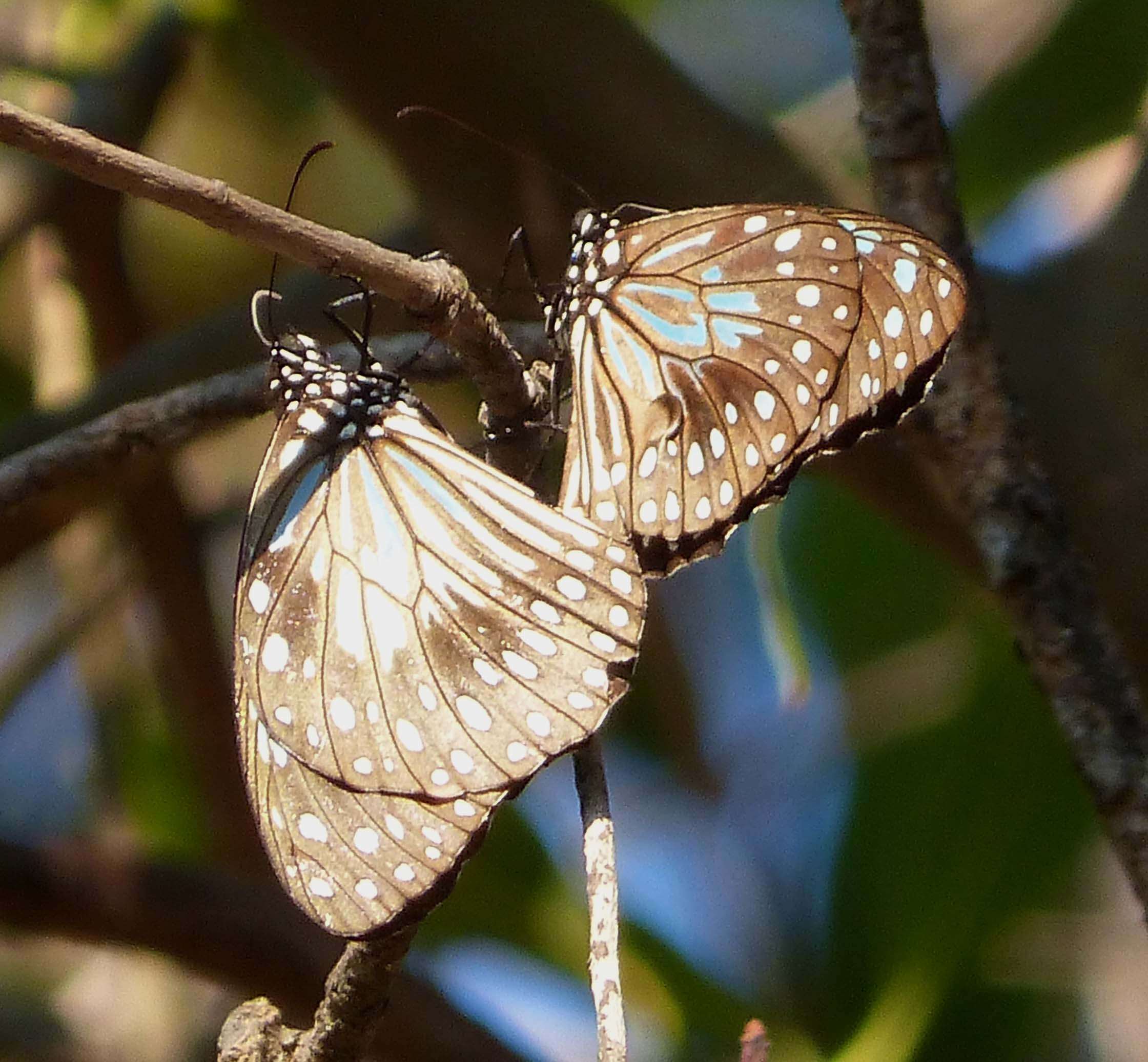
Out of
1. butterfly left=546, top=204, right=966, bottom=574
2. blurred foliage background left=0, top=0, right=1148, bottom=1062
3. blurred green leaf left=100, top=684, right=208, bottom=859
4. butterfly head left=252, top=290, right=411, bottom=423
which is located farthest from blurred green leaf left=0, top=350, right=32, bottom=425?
butterfly left=546, top=204, right=966, bottom=574

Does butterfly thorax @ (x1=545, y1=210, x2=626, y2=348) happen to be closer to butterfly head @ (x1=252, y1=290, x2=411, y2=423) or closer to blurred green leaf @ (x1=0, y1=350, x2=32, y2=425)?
butterfly head @ (x1=252, y1=290, x2=411, y2=423)

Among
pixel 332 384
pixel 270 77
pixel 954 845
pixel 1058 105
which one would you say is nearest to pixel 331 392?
pixel 332 384

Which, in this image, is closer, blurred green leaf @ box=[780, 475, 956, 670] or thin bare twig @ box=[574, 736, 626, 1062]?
thin bare twig @ box=[574, 736, 626, 1062]

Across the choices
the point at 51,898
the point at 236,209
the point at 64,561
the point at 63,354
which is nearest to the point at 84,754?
the point at 64,561

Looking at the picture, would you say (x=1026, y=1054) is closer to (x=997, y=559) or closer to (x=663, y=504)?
(x=997, y=559)

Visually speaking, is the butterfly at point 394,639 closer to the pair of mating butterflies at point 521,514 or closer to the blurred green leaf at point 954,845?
the pair of mating butterflies at point 521,514

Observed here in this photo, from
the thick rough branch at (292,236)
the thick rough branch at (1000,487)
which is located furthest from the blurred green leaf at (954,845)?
the thick rough branch at (292,236)

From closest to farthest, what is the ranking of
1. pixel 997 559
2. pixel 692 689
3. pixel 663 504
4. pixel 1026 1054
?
pixel 663 504
pixel 997 559
pixel 1026 1054
pixel 692 689
